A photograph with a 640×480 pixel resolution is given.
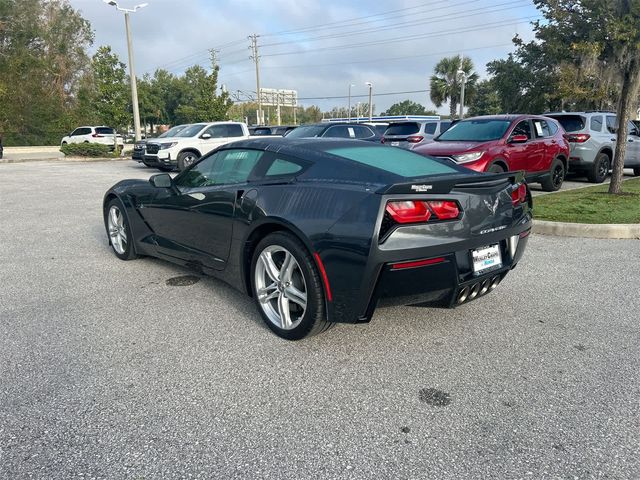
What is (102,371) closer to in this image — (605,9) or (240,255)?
(240,255)

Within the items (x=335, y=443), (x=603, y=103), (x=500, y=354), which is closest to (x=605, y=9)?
(x=500, y=354)

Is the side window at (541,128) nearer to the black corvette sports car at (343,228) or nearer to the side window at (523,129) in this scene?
the side window at (523,129)

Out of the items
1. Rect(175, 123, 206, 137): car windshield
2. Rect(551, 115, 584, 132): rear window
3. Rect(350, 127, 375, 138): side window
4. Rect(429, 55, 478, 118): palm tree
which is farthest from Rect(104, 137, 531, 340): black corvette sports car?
Rect(429, 55, 478, 118): palm tree

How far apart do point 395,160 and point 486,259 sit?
1.06 meters

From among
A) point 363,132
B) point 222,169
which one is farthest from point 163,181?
point 363,132

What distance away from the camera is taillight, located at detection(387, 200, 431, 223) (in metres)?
2.93

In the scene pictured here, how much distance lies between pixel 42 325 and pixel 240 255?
1653 millimetres

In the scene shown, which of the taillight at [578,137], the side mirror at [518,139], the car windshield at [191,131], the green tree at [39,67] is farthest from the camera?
the green tree at [39,67]

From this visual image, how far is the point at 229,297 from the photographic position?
14.6 ft

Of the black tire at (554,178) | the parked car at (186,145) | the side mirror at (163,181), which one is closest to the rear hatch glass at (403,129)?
the parked car at (186,145)

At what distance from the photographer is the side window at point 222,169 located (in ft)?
13.3

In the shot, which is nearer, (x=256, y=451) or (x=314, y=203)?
(x=256, y=451)

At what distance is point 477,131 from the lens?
9781 mm

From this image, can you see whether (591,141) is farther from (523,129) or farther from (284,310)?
(284,310)
